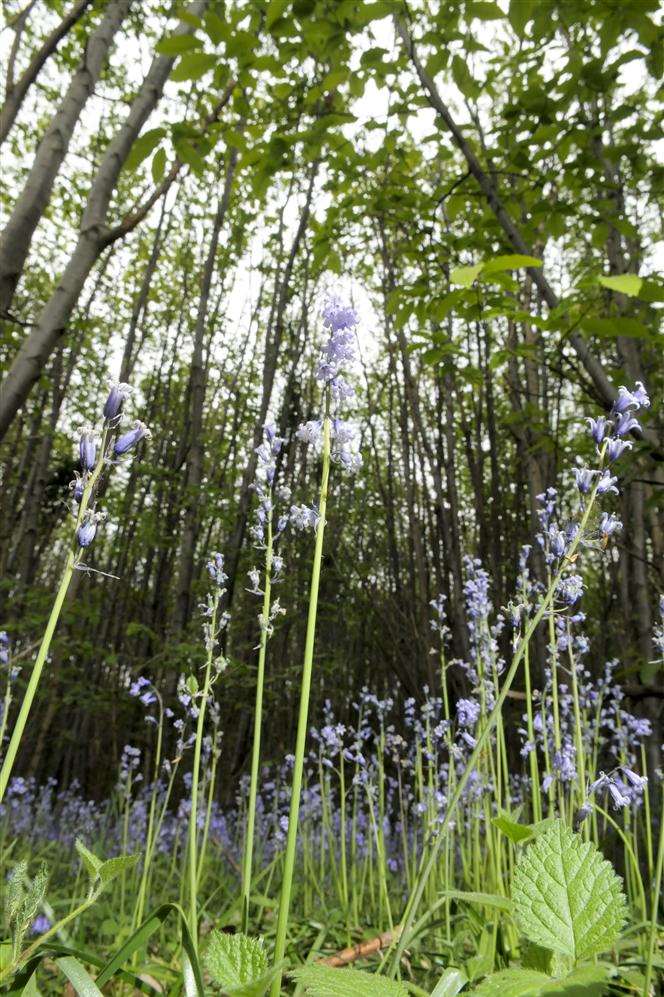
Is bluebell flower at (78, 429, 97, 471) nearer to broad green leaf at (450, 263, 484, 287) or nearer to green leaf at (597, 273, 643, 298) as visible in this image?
broad green leaf at (450, 263, 484, 287)

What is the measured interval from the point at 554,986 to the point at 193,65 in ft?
7.58

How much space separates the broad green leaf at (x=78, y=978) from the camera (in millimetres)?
821

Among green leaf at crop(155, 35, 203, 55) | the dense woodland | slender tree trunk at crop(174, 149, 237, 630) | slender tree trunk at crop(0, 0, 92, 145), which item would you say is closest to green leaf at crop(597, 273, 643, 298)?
the dense woodland

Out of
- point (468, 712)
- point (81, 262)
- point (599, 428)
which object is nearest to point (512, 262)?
point (599, 428)

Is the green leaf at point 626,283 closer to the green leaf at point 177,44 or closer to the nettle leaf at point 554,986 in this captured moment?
the nettle leaf at point 554,986

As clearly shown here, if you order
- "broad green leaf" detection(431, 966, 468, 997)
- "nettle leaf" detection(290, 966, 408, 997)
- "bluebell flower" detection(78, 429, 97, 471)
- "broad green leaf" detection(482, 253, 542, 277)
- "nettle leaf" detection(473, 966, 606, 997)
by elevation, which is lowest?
"broad green leaf" detection(431, 966, 468, 997)

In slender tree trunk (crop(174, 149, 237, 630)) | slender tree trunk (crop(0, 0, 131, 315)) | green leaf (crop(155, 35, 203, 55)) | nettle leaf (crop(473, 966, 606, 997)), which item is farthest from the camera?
slender tree trunk (crop(174, 149, 237, 630))

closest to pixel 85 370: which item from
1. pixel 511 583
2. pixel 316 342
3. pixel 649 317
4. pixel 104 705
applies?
pixel 316 342

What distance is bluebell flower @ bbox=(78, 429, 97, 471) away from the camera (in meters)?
0.92

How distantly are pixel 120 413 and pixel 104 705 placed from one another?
5124 mm

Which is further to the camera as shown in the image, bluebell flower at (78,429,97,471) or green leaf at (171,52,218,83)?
green leaf at (171,52,218,83)

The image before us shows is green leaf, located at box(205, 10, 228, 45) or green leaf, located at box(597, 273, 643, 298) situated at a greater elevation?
green leaf, located at box(205, 10, 228, 45)

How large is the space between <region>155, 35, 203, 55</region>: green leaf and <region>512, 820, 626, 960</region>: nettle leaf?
2.13 metres

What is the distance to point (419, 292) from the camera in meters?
2.37
